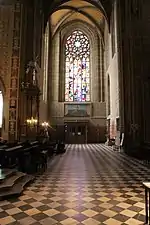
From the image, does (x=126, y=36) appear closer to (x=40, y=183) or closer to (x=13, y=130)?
(x=13, y=130)

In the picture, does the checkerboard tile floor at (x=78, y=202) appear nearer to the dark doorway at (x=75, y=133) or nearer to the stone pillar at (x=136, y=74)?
the stone pillar at (x=136, y=74)

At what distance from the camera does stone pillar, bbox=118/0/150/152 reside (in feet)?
43.5

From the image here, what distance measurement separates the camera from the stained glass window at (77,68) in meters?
26.9

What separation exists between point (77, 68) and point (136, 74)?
14790 millimetres

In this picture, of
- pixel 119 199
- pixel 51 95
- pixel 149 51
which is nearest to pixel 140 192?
pixel 119 199

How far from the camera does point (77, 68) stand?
27.8 meters

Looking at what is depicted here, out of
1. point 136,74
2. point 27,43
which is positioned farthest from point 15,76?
point 136,74

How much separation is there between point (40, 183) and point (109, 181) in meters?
2.07

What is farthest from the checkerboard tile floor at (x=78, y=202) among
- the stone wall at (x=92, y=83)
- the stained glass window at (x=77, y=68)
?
the stained glass window at (x=77, y=68)

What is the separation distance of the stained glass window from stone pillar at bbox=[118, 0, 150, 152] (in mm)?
11603

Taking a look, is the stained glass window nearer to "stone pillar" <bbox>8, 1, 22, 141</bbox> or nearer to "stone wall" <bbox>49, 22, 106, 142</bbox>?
"stone wall" <bbox>49, 22, 106, 142</bbox>

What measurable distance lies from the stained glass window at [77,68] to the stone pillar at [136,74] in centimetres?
1160

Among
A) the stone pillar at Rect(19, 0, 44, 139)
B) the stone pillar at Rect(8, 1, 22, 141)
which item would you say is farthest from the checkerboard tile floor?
the stone pillar at Rect(19, 0, 44, 139)

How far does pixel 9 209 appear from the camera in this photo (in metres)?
4.05
